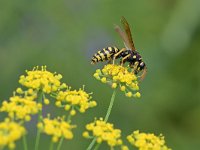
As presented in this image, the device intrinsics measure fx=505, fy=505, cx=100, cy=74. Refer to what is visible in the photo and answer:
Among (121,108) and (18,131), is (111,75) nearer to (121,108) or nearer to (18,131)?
(18,131)

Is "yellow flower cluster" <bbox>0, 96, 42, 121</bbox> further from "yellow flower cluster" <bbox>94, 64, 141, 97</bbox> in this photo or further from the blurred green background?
the blurred green background

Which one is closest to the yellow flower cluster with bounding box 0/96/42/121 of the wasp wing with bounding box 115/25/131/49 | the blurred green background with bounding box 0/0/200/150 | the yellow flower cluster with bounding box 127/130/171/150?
the yellow flower cluster with bounding box 127/130/171/150

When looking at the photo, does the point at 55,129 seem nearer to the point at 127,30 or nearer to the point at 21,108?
the point at 21,108

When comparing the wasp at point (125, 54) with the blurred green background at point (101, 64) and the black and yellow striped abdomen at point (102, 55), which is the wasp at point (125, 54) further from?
the blurred green background at point (101, 64)

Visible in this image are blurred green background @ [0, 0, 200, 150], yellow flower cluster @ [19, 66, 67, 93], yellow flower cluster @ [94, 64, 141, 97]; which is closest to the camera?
yellow flower cluster @ [19, 66, 67, 93]

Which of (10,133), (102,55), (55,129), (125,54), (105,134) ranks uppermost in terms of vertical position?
(125,54)

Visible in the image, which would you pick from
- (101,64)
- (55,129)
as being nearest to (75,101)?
(55,129)
